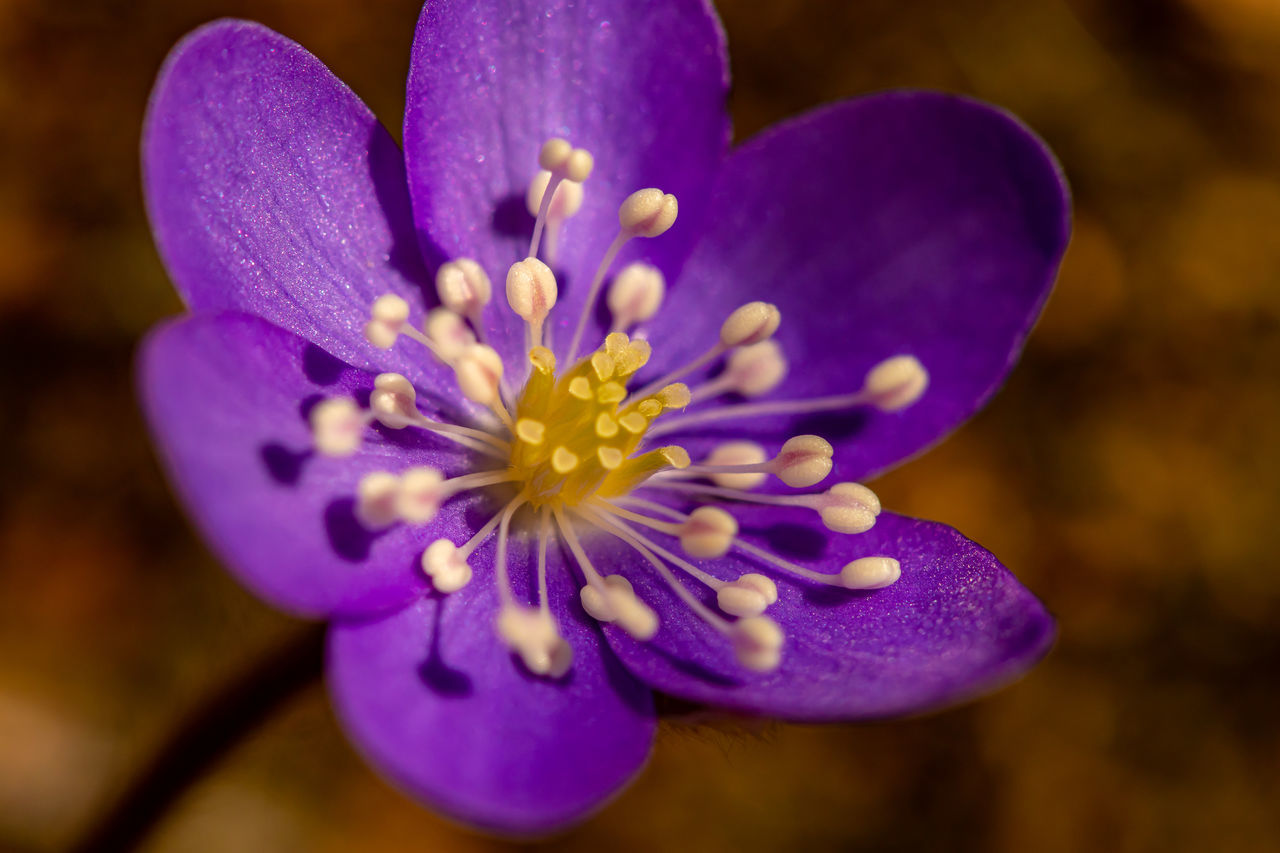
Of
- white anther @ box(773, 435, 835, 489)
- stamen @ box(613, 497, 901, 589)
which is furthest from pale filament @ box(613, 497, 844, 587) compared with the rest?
white anther @ box(773, 435, 835, 489)

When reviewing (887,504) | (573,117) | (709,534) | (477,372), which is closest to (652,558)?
(709,534)

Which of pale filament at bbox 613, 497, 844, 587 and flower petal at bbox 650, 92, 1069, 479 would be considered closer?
pale filament at bbox 613, 497, 844, 587

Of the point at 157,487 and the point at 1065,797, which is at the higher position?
the point at 157,487

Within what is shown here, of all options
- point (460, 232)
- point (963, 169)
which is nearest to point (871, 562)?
point (963, 169)

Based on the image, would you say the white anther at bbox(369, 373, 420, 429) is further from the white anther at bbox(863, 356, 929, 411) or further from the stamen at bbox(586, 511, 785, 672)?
the white anther at bbox(863, 356, 929, 411)

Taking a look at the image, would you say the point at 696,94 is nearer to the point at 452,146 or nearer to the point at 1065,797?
the point at 452,146

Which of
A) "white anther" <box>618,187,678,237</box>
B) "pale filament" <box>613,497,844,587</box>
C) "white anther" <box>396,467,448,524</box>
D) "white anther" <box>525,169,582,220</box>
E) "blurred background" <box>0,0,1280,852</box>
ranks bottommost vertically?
"blurred background" <box>0,0,1280,852</box>

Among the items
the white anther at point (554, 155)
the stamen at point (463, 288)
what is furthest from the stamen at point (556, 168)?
the stamen at point (463, 288)
